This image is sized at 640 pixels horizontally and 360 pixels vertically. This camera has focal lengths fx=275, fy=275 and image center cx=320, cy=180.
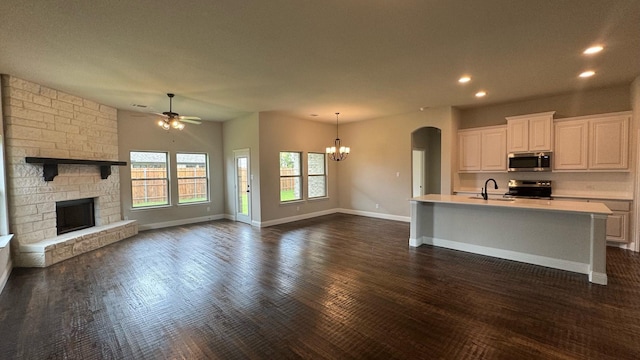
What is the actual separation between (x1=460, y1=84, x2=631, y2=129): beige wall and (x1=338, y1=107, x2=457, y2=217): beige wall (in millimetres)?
731

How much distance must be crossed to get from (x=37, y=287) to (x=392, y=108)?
275 inches

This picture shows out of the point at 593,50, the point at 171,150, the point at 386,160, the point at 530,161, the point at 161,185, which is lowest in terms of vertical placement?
the point at 161,185

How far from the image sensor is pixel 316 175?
336 inches

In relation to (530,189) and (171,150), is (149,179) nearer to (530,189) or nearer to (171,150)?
(171,150)

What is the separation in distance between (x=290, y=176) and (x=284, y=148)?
838 mm

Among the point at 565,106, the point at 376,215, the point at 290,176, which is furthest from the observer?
the point at 376,215

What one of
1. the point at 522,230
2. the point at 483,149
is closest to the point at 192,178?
the point at 483,149

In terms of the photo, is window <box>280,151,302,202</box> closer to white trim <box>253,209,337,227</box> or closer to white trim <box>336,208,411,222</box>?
white trim <box>253,209,337,227</box>

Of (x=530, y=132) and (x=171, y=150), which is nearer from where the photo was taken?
(x=530, y=132)

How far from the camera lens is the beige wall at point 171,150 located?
258 inches

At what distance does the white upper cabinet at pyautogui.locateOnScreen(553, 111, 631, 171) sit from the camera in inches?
190

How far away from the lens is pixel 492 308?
2.87 metres

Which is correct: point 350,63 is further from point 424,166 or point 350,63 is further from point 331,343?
point 424,166

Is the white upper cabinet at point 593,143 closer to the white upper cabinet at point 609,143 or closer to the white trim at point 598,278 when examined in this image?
the white upper cabinet at point 609,143
